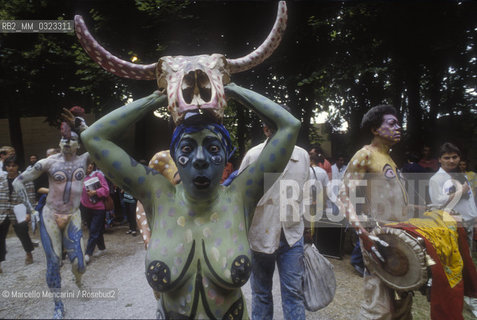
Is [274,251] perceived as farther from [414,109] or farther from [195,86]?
[414,109]

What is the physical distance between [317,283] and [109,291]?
3529 mm

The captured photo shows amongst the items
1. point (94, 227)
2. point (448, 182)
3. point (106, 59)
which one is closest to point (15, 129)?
point (94, 227)

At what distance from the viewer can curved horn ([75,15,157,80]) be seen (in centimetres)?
170

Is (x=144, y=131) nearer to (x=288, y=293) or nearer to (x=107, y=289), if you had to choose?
(x=107, y=289)

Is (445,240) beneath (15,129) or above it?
beneath

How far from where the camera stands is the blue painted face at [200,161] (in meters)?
1.65

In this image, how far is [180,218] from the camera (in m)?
1.71

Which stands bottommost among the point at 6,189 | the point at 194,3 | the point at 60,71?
the point at 6,189

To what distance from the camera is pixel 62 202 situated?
14.3 feet

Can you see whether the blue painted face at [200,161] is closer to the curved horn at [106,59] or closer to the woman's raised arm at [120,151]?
the woman's raised arm at [120,151]

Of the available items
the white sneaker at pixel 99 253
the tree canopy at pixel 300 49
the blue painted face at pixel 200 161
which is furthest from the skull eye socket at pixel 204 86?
the white sneaker at pixel 99 253

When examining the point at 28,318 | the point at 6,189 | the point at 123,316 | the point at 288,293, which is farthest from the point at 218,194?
the point at 6,189

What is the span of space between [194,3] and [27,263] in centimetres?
748

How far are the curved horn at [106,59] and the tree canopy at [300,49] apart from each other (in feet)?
20.4
